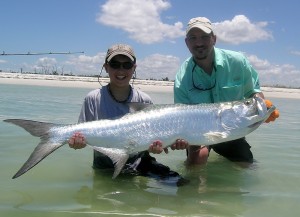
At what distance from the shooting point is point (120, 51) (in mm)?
5023

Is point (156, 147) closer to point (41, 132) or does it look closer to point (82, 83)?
point (41, 132)

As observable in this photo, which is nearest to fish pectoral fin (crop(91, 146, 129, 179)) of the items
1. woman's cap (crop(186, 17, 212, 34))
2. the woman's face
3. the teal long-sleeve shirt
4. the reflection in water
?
the reflection in water

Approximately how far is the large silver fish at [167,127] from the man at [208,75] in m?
1.12

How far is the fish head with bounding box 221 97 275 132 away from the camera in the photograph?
4.78 meters

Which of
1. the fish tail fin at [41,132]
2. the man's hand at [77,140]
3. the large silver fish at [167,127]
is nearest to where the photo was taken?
the fish tail fin at [41,132]

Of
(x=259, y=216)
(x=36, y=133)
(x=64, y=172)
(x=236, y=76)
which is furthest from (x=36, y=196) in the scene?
(x=236, y=76)

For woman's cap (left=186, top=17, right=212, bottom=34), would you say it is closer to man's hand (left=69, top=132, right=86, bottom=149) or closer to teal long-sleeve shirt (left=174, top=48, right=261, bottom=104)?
teal long-sleeve shirt (left=174, top=48, right=261, bottom=104)

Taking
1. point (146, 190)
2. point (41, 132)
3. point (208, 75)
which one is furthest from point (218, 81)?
point (41, 132)

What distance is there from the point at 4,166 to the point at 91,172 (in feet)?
4.03

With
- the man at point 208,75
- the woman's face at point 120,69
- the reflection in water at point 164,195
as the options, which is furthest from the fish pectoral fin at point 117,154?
the man at point 208,75

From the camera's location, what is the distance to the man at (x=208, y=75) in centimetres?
568

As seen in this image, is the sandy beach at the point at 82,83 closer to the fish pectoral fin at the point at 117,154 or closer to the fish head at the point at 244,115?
the fish head at the point at 244,115

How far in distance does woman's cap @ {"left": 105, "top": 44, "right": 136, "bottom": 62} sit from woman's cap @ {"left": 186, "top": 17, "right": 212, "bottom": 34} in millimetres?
1046

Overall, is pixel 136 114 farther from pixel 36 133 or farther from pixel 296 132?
pixel 296 132
